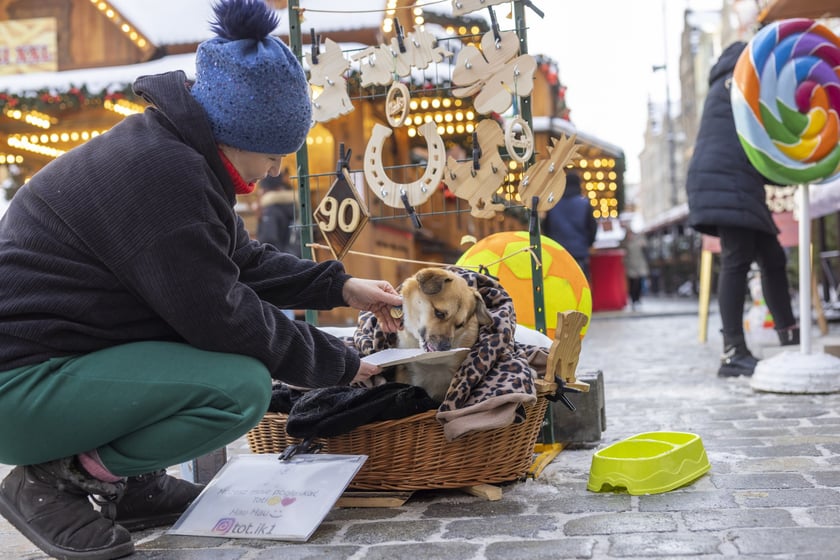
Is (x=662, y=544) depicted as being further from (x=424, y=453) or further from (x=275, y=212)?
(x=275, y=212)

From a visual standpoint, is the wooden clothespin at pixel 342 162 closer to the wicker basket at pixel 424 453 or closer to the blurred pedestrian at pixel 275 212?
the wicker basket at pixel 424 453

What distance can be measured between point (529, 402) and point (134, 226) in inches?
48.8

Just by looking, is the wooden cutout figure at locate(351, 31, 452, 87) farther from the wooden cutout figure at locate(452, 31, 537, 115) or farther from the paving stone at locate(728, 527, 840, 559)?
the paving stone at locate(728, 527, 840, 559)

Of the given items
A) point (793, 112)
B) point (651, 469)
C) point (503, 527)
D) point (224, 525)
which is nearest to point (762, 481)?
point (651, 469)

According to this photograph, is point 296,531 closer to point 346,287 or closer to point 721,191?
point 346,287

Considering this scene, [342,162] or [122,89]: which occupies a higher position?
[122,89]

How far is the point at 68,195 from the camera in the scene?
6.10ft

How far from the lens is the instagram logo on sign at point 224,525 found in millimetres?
2160

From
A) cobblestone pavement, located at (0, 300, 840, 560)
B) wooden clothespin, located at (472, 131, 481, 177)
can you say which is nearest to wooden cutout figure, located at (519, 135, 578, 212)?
wooden clothespin, located at (472, 131, 481, 177)

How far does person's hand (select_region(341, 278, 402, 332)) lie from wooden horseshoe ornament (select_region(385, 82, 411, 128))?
1.00 meters

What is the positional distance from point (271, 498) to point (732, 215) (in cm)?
334

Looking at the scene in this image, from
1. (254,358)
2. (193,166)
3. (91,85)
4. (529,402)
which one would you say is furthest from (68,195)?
(91,85)

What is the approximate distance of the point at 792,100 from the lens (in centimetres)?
420

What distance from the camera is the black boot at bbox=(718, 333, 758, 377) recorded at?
484cm
